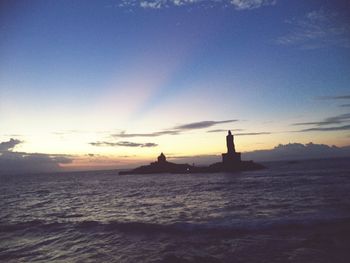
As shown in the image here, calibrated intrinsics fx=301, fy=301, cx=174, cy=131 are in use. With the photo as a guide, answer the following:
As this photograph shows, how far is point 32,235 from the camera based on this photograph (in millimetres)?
19797

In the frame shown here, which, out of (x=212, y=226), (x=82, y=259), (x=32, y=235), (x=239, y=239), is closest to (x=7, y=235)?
(x=32, y=235)

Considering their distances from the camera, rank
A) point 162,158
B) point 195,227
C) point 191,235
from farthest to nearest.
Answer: point 162,158 < point 195,227 < point 191,235

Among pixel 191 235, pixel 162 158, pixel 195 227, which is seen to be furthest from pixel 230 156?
pixel 191 235

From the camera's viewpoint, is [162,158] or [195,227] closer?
[195,227]

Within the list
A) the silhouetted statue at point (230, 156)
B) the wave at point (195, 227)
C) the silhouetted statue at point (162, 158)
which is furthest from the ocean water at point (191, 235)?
the silhouetted statue at point (162, 158)

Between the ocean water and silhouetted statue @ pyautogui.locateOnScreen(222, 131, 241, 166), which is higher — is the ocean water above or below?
below

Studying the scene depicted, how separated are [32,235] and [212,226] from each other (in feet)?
38.8

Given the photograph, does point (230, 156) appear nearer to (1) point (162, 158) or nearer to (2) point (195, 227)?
(1) point (162, 158)

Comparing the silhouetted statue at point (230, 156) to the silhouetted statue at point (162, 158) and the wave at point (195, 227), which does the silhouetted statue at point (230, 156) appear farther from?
the wave at point (195, 227)

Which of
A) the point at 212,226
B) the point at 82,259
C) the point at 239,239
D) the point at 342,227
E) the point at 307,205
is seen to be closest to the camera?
the point at 82,259

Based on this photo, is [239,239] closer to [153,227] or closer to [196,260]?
[196,260]

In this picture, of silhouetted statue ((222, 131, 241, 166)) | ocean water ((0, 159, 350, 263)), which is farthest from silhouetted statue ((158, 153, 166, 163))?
ocean water ((0, 159, 350, 263))

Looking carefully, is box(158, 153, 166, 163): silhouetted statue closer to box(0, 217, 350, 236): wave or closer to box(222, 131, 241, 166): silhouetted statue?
box(222, 131, 241, 166): silhouetted statue

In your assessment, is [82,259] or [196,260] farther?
[82,259]
